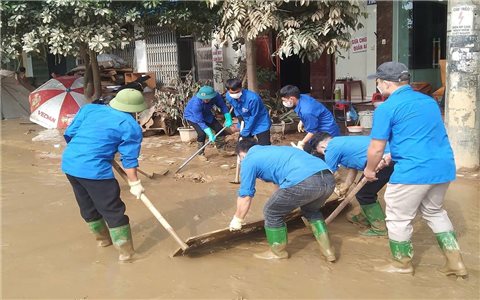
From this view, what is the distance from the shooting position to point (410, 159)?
312 centimetres

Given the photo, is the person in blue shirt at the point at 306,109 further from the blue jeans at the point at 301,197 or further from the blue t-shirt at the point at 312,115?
the blue jeans at the point at 301,197

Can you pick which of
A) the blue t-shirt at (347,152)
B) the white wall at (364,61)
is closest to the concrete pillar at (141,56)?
the white wall at (364,61)

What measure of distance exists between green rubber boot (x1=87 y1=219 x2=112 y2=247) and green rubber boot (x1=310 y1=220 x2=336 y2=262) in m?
1.80

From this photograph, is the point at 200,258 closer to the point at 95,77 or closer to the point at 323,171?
the point at 323,171

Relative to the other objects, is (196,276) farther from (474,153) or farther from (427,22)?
(427,22)

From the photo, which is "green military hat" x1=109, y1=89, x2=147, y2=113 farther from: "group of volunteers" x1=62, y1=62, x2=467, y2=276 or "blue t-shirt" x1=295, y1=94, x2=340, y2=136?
"blue t-shirt" x1=295, y1=94, x2=340, y2=136

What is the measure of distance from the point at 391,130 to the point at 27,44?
6421 mm

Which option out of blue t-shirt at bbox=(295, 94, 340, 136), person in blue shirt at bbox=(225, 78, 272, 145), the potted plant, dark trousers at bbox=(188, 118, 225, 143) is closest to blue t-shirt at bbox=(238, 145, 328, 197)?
blue t-shirt at bbox=(295, 94, 340, 136)

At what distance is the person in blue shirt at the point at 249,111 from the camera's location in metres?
5.81

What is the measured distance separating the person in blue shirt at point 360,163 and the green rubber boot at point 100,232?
201 cm

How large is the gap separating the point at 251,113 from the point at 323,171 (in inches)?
100

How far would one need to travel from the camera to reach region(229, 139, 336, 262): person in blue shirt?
3.40 meters

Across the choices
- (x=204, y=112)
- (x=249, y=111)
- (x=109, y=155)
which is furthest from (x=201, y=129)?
(x=109, y=155)

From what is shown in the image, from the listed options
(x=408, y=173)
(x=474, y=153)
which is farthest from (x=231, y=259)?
(x=474, y=153)
